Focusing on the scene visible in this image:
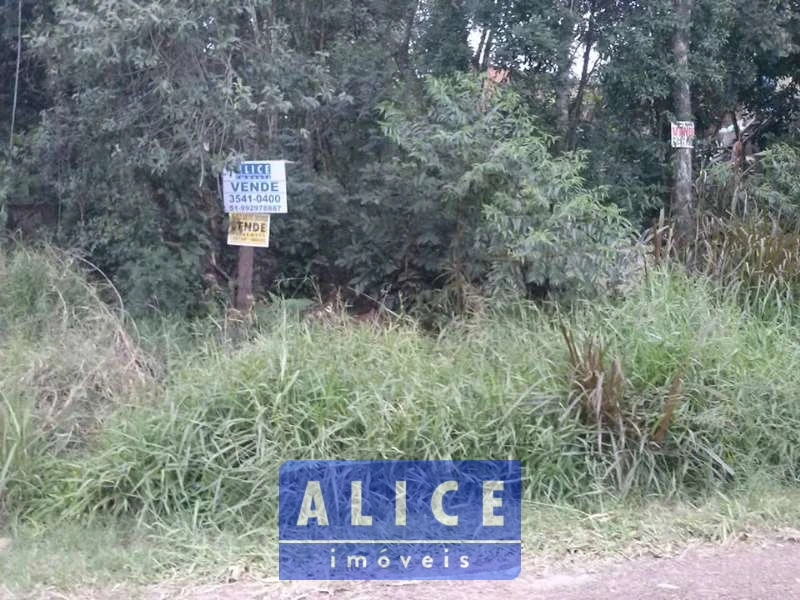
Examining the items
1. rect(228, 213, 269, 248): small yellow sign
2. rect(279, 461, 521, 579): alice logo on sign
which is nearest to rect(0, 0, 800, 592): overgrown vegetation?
rect(279, 461, 521, 579): alice logo on sign

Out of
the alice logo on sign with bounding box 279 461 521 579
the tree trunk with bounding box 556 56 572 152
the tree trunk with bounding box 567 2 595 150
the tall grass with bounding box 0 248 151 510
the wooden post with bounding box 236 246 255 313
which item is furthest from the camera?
the tree trunk with bounding box 567 2 595 150

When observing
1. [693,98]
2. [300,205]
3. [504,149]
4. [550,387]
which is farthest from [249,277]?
[693,98]

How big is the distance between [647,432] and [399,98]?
4186mm

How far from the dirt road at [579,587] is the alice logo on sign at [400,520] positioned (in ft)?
0.53

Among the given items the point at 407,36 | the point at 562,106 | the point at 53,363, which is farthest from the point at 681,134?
the point at 53,363

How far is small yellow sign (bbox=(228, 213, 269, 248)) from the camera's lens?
8.40 metres

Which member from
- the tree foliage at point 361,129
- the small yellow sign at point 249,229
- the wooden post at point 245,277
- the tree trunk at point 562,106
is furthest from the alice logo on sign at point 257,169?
the tree trunk at point 562,106

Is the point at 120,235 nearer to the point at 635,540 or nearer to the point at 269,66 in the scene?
the point at 269,66

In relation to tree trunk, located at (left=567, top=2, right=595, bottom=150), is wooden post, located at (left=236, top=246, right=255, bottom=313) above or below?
below

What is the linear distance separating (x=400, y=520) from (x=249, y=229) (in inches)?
129

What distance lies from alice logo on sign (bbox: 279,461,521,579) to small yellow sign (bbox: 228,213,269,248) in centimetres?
271

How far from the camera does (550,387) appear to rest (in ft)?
22.4

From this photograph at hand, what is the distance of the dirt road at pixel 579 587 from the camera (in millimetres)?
5234

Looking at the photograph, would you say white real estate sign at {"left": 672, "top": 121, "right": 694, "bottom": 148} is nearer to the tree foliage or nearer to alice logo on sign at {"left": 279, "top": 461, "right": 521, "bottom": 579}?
the tree foliage
